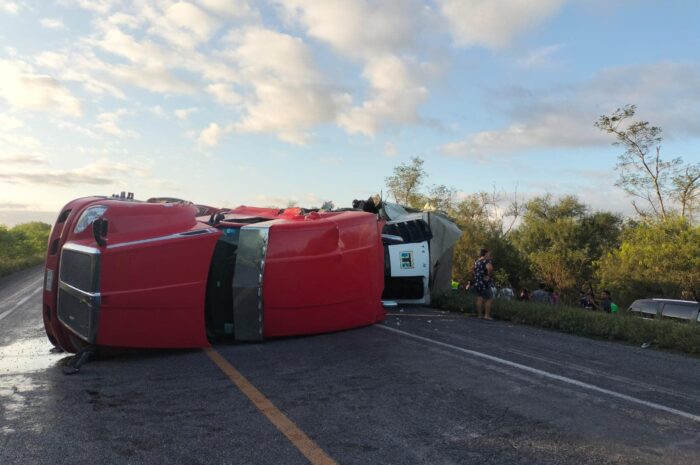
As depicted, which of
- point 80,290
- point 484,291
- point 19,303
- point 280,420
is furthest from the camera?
point 19,303

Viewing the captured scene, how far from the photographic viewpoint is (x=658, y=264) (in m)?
24.7

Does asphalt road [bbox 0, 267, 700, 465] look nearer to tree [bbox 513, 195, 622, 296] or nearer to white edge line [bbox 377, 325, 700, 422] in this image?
white edge line [bbox 377, 325, 700, 422]

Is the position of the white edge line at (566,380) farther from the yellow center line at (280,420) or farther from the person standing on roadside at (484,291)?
the person standing on roadside at (484,291)

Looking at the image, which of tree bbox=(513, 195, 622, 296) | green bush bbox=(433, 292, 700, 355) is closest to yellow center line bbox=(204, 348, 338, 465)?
green bush bbox=(433, 292, 700, 355)

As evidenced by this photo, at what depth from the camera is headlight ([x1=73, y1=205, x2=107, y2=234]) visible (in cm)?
585

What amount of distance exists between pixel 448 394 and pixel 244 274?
10.6 ft

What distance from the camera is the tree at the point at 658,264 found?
23.6 meters

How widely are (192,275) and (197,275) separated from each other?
60 mm

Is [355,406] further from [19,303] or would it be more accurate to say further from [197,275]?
[19,303]

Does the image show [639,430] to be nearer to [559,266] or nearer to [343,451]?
[343,451]

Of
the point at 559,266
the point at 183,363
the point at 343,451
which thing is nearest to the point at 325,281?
the point at 183,363

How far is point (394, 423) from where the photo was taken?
364 centimetres

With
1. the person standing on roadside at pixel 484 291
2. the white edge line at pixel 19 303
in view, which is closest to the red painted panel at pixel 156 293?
the white edge line at pixel 19 303

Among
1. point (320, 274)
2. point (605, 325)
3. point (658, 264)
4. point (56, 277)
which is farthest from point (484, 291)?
point (658, 264)
